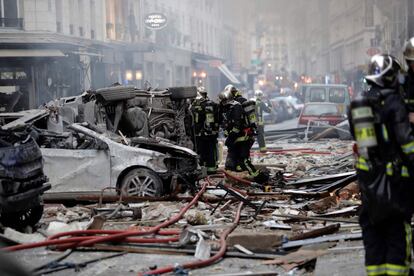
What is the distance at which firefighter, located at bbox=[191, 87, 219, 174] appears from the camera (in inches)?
545

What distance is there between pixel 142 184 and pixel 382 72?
5.79 meters

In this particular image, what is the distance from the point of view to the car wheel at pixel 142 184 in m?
10.6

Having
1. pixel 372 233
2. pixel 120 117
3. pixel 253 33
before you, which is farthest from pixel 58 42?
pixel 253 33

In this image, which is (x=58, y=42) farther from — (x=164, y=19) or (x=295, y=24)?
(x=295, y=24)

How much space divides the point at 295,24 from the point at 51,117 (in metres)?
76.7

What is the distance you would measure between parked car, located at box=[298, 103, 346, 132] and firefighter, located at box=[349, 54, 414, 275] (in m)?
18.2

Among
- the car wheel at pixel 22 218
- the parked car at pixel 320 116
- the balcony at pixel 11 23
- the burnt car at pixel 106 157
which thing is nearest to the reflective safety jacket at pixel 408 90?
the car wheel at pixel 22 218

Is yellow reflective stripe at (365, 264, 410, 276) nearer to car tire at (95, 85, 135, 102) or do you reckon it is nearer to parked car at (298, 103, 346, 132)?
car tire at (95, 85, 135, 102)

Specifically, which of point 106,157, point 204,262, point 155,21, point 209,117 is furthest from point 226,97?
point 155,21

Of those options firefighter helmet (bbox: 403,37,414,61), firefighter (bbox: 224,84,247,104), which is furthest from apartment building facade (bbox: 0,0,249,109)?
firefighter helmet (bbox: 403,37,414,61)

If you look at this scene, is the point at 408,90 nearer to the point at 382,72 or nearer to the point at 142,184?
the point at 382,72

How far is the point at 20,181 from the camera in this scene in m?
8.48

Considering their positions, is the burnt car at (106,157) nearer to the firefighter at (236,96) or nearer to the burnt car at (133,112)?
the burnt car at (133,112)

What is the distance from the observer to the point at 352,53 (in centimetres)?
6331
